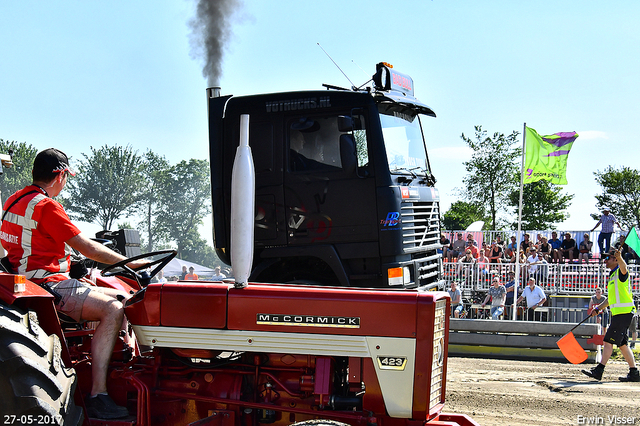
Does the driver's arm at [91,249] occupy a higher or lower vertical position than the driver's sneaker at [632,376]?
higher

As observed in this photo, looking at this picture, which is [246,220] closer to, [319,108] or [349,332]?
[349,332]

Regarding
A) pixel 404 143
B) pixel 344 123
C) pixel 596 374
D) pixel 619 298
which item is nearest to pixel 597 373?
pixel 596 374

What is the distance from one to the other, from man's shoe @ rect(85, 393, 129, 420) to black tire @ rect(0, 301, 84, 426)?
23cm

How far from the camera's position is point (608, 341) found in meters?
8.22

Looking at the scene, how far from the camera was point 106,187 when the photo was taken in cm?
5091

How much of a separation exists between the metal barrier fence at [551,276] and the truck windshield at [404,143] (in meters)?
7.88

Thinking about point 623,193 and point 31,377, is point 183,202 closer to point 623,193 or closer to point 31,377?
point 623,193

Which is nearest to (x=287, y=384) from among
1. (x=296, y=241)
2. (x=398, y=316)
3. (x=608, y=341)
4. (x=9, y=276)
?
(x=398, y=316)

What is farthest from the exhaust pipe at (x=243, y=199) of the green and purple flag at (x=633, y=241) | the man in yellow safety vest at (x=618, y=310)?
the green and purple flag at (x=633, y=241)

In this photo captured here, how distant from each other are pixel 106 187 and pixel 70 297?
4982cm

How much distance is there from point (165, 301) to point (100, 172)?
51009 mm

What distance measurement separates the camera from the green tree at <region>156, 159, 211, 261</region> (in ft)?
176

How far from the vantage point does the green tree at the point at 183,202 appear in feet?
176

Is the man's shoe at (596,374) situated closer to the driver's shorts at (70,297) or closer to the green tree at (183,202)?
the driver's shorts at (70,297)
